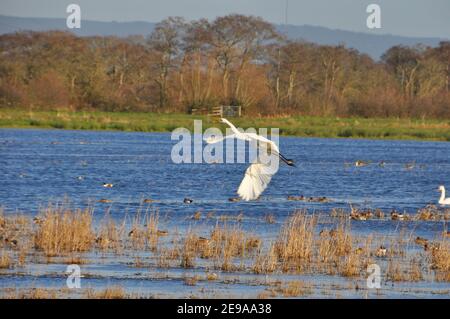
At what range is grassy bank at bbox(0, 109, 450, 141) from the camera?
51.4 metres

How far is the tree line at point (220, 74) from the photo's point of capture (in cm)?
6184

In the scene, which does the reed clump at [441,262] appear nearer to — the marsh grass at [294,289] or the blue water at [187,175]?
the marsh grass at [294,289]

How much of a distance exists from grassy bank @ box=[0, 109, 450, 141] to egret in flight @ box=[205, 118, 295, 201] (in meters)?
35.8

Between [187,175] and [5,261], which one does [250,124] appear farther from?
[5,261]

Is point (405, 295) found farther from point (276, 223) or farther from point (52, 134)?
point (52, 134)

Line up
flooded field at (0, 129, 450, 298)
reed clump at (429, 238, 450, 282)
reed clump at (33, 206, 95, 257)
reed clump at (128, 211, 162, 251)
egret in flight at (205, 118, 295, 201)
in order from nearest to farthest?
1. flooded field at (0, 129, 450, 298)
2. egret in flight at (205, 118, 295, 201)
3. reed clump at (429, 238, 450, 282)
4. reed clump at (33, 206, 95, 257)
5. reed clump at (128, 211, 162, 251)

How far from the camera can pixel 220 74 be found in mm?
66188

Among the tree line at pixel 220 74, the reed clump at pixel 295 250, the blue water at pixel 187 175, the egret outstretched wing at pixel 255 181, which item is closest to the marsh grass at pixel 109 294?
the egret outstretched wing at pixel 255 181

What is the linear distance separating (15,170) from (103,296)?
1925 cm

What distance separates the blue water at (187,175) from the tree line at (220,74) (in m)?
11.4

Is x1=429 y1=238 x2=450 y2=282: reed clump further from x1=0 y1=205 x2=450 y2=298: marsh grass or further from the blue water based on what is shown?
the blue water

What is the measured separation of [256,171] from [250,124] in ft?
120

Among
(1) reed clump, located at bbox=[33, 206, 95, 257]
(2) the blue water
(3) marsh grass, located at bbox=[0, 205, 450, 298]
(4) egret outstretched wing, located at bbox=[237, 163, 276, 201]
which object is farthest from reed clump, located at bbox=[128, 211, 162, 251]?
(2) the blue water
